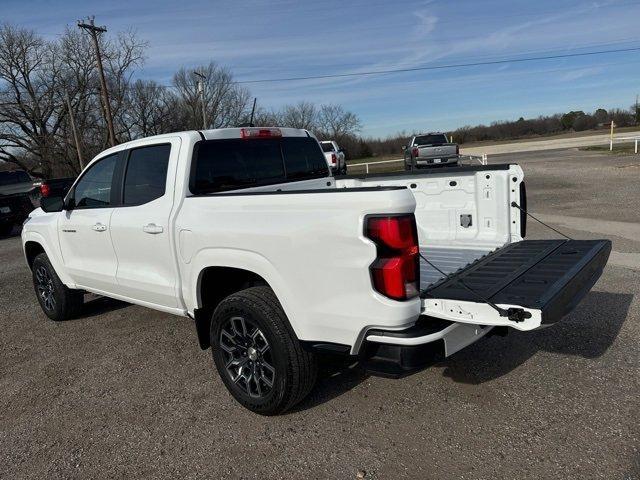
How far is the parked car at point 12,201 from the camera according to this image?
589 inches

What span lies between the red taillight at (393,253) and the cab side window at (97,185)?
2.98m

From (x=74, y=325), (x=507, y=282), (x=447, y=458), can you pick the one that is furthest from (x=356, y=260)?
(x=74, y=325)

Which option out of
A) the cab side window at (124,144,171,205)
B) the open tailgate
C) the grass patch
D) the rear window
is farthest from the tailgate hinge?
the grass patch

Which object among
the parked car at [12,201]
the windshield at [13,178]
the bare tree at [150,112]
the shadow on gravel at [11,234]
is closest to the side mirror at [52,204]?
the parked car at [12,201]

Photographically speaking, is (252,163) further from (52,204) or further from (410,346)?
(52,204)

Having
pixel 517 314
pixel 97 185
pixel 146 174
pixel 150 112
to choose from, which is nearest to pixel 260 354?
pixel 517 314

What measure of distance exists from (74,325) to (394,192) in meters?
4.74

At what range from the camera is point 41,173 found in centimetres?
5006

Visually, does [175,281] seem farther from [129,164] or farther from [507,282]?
[507,282]

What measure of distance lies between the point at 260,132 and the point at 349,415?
243 cm

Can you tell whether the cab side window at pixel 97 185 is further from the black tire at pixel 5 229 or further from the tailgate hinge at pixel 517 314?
the black tire at pixel 5 229

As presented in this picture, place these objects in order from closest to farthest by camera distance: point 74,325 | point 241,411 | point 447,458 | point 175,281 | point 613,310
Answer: point 447,458 < point 241,411 < point 175,281 < point 613,310 < point 74,325

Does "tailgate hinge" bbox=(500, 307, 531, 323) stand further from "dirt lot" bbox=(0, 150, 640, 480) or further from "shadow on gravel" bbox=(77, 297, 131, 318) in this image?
"shadow on gravel" bbox=(77, 297, 131, 318)

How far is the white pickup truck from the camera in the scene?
2.61m
